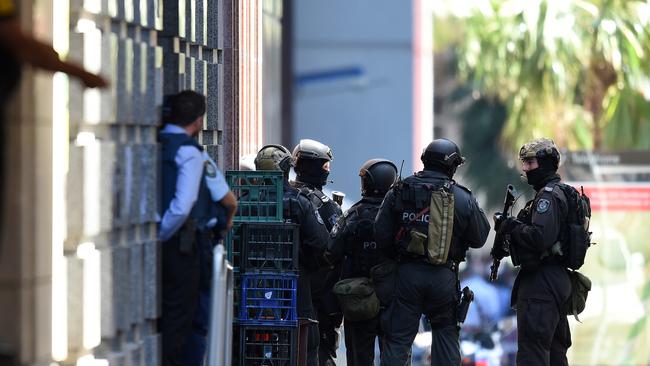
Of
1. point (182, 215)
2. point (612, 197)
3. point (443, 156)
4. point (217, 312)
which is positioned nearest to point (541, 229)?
point (443, 156)

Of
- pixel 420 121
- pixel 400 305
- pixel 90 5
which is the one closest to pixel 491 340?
pixel 420 121

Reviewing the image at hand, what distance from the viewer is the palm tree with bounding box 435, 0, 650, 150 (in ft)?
82.4

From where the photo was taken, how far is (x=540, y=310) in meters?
11.0

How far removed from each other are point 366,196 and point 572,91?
1643 centimetres

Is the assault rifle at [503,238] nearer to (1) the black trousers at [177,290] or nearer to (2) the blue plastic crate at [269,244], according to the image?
(2) the blue plastic crate at [269,244]

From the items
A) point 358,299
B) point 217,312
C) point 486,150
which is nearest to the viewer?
point 217,312

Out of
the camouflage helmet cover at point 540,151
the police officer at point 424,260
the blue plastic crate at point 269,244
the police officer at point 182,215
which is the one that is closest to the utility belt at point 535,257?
the police officer at point 424,260

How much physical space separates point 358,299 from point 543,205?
1.41 metres

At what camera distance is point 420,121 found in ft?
71.9

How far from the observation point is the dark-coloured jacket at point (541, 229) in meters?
10.8

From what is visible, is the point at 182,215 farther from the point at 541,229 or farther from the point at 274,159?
the point at 541,229

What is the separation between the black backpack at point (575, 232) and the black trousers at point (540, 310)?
0.16 m

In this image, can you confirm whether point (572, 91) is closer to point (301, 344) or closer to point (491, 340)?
point (491, 340)

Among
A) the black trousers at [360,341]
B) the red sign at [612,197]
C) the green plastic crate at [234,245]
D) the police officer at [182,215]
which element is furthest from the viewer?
the red sign at [612,197]
